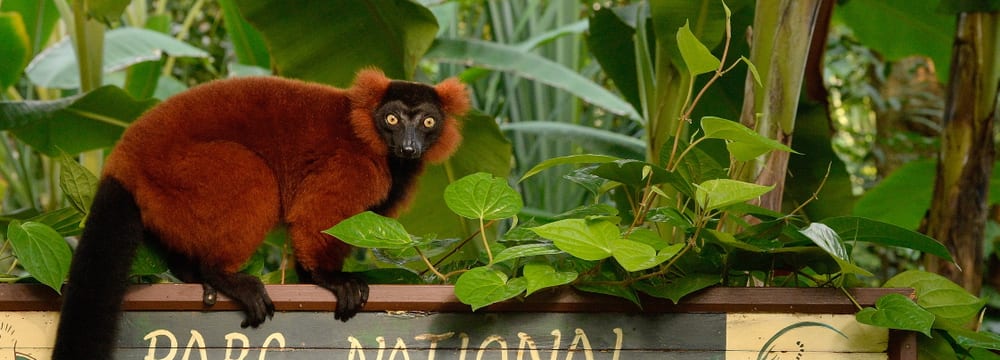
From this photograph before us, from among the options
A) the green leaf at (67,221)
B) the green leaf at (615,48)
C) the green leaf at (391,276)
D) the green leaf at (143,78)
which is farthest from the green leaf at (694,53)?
the green leaf at (143,78)

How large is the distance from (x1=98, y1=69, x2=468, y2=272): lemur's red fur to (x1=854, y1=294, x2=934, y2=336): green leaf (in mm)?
1093

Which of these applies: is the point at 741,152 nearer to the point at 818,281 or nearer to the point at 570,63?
the point at 818,281

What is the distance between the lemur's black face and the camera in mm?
2305

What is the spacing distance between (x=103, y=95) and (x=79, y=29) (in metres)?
0.58

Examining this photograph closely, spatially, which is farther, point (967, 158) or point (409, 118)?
point (967, 158)

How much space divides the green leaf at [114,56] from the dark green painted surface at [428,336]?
1979 mm

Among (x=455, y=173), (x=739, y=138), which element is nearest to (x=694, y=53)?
(x=739, y=138)

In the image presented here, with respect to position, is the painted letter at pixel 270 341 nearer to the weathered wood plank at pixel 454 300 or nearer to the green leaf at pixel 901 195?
the weathered wood plank at pixel 454 300

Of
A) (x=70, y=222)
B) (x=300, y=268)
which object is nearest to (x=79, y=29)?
(x=70, y=222)

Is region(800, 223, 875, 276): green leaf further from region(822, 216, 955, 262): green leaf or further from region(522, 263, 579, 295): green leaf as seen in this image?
region(522, 263, 579, 295): green leaf

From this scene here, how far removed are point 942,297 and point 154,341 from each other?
1529 mm

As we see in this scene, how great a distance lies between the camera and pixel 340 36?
3.06m

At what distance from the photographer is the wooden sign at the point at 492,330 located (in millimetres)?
1721

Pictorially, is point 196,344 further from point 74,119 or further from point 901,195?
point 901,195
